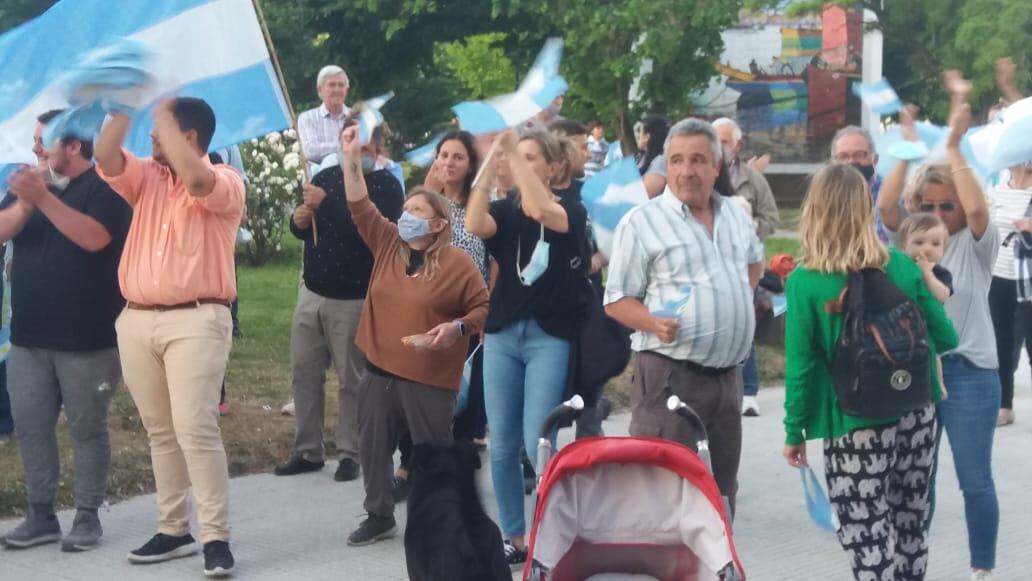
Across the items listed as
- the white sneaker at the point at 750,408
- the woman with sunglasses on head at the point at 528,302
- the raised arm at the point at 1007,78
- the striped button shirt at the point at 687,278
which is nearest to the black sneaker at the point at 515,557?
the woman with sunglasses on head at the point at 528,302

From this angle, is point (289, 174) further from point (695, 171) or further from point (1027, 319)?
point (695, 171)

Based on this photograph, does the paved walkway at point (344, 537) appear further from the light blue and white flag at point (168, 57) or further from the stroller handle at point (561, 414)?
the light blue and white flag at point (168, 57)

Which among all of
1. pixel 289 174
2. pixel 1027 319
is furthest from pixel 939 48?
pixel 1027 319

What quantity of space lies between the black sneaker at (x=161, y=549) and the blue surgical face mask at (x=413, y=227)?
169 centimetres

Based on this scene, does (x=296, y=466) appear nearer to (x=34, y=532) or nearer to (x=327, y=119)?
(x=34, y=532)

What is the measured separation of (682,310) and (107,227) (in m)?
2.68

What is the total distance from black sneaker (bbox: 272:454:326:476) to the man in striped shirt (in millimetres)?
3079

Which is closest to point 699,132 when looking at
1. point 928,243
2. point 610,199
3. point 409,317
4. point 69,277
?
point 610,199

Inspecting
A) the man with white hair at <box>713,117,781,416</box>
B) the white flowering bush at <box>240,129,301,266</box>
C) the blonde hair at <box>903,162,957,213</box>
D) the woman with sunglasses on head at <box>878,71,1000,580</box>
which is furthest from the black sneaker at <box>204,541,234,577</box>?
the white flowering bush at <box>240,129,301,266</box>

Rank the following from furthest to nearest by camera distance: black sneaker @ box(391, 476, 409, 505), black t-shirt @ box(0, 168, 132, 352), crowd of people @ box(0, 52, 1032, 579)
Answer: black sneaker @ box(391, 476, 409, 505), black t-shirt @ box(0, 168, 132, 352), crowd of people @ box(0, 52, 1032, 579)

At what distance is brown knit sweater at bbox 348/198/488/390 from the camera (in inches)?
259

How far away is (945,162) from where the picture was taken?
5996 millimetres

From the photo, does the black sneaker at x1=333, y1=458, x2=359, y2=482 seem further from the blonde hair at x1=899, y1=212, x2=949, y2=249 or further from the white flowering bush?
the white flowering bush

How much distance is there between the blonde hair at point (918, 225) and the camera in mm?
5703
